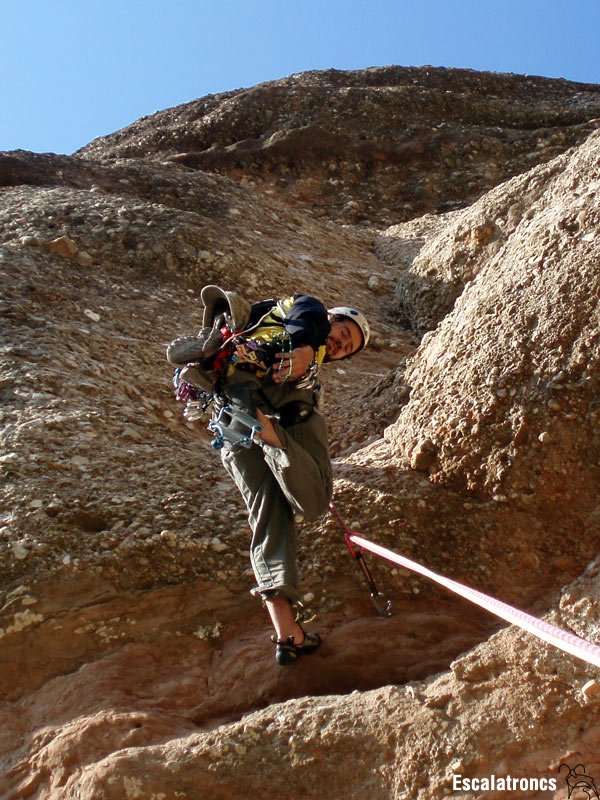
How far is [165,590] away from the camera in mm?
3641

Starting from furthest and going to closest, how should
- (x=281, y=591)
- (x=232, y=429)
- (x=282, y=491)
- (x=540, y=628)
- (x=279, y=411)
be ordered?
1. (x=279, y=411)
2. (x=282, y=491)
3. (x=232, y=429)
4. (x=281, y=591)
5. (x=540, y=628)

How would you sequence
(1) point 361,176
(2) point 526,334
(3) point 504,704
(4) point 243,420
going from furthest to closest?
(1) point 361,176 < (2) point 526,334 < (4) point 243,420 < (3) point 504,704

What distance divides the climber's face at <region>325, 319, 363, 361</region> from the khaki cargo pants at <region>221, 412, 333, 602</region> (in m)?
0.29

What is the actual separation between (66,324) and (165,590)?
2.79 m

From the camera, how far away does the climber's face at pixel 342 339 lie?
362 cm

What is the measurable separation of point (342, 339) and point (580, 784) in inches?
76.8

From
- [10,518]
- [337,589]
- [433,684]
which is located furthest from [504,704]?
[10,518]

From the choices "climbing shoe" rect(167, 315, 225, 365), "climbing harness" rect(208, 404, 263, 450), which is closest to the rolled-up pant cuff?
"climbing harness" rect(208, 404, 263, 450)

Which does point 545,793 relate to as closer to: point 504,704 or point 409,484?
point 504,704

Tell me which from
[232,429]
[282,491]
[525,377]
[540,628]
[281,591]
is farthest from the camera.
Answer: [525,377]

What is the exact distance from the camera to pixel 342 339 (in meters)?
3.63

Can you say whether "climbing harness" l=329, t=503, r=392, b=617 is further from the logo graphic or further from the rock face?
the logo graphic

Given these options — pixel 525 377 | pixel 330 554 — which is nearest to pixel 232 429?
pixel 330 554

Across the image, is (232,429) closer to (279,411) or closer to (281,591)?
(279,411)
